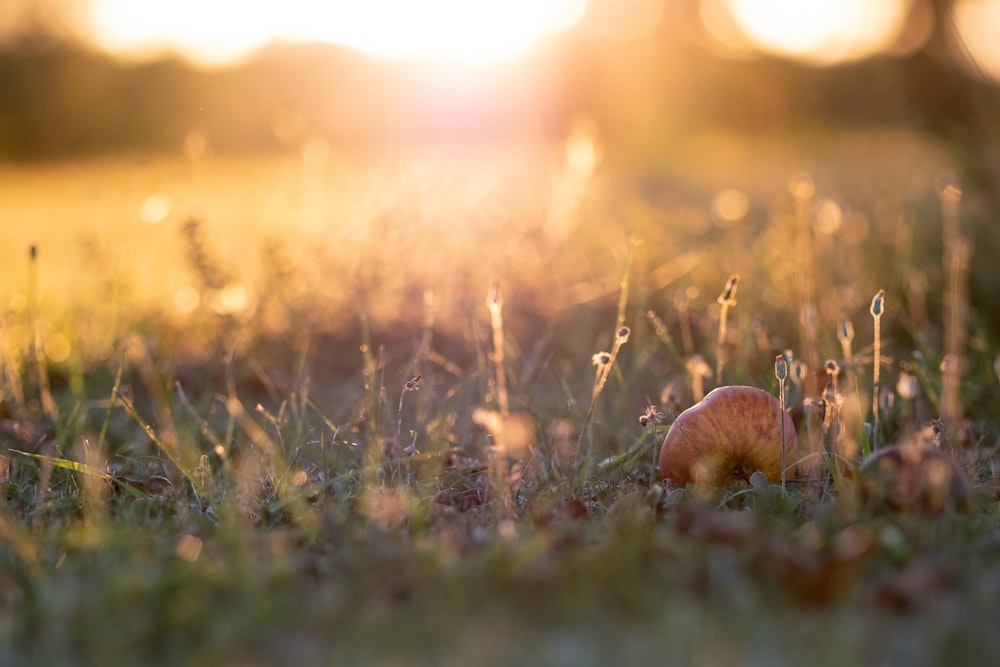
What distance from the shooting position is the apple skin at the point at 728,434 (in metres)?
2.25

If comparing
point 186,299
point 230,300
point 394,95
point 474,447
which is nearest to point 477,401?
point 474,447

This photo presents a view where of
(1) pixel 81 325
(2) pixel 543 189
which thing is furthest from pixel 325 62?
(1) pixel 81 325

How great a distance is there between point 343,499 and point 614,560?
0.72 meters

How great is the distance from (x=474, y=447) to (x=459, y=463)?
11.0 inches

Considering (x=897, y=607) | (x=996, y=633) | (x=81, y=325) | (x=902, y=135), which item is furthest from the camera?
(x=902, y=135)

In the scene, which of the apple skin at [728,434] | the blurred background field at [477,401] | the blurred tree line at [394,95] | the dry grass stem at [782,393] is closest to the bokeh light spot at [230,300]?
the blurred background field at [477,401]

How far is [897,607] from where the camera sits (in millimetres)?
1636

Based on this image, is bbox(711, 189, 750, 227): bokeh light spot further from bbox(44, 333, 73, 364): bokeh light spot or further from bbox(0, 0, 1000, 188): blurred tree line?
bbox(0, 0, 1000, 188): blurred tree line

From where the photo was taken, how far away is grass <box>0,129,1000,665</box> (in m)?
1.60

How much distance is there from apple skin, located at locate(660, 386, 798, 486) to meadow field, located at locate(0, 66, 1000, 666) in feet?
0.23

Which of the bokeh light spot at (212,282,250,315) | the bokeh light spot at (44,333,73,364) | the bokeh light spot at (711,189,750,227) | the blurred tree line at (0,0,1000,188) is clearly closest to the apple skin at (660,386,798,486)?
the bokeh light spot at (212,282,250,315)

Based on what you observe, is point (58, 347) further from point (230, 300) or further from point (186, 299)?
point (230, 300)

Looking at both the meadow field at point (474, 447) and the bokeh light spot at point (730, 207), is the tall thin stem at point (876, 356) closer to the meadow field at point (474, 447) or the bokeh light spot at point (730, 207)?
the meadow field at point (474, 447)

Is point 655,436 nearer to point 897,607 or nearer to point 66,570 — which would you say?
point 897,607
